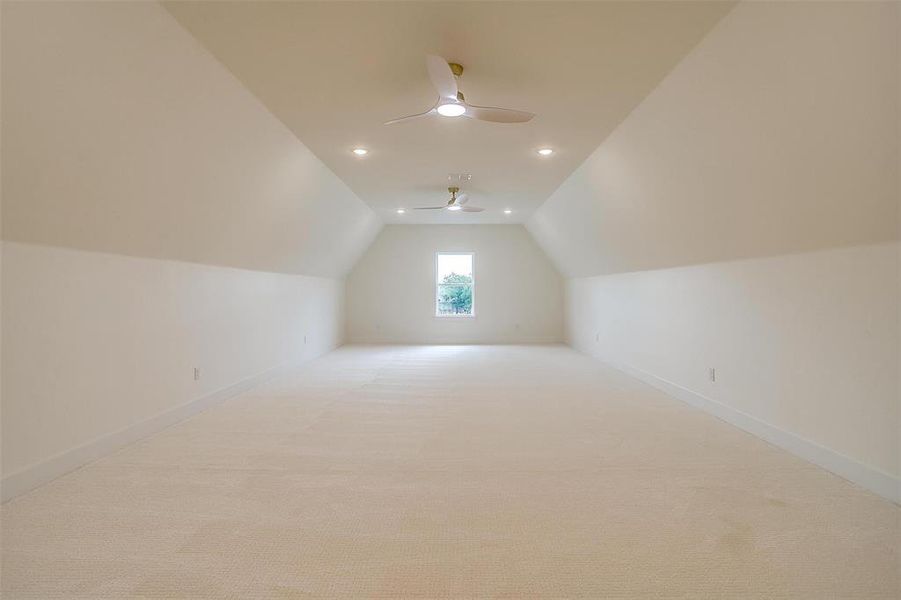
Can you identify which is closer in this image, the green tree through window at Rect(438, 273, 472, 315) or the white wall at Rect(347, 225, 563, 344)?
the white wall at Rect(347, 225, 563, 344)

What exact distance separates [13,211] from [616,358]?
6.59 metres

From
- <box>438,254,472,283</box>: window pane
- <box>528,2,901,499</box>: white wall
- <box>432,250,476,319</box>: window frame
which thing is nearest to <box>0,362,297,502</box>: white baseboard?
<box>528,2,901,499</box>: white wall

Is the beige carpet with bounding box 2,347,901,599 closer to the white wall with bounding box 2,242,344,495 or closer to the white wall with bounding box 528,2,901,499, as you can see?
the white wall with bounding box 2,242,344,495

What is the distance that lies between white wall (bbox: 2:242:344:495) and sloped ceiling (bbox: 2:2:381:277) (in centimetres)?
19

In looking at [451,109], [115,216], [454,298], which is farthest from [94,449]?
[454,298]

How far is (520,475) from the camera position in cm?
261

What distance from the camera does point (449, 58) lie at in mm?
2750

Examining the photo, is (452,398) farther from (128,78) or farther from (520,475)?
(128,78)

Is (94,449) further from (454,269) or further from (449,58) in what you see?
(454,269)

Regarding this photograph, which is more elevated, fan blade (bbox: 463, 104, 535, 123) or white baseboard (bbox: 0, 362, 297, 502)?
fan blade (bbox: 463, 104, 535, 123)

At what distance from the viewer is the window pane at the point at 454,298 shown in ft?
31.6

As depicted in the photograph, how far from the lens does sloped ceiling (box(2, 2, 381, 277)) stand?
196 cm

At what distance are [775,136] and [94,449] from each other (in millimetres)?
4761

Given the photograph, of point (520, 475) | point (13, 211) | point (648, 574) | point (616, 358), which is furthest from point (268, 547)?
point (616, 358)
